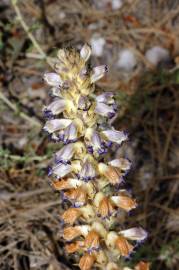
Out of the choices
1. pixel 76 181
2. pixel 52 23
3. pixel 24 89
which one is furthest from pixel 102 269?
pixel 52 23

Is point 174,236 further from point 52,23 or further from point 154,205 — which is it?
point 52,23

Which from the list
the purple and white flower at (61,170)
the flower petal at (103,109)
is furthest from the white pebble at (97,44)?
the flower petal at (103,109)

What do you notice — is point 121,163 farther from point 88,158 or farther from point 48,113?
point 48,113

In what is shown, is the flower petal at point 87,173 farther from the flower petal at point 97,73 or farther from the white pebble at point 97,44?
the white pebble at point 97,44

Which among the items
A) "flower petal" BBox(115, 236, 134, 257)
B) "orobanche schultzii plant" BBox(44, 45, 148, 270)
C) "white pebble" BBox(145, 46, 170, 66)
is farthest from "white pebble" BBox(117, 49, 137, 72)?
"flower petal" BBox(115, 236, 134, 257)

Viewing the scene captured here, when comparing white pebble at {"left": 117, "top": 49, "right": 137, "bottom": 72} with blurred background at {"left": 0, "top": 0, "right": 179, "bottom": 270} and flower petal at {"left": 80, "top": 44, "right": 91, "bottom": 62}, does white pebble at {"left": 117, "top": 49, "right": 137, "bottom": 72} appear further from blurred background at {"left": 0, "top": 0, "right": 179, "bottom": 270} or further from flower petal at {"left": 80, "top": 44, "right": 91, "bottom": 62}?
flower petal at {"left": 80, "top": 44, "right": 91, "bottom": 62}

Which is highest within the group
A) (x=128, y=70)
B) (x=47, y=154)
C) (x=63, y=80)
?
(x=128, y=70)

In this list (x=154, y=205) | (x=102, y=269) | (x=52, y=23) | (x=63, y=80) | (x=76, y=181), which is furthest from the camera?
(x=52, y=23)

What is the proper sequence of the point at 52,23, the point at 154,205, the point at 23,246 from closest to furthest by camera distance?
the point at 23,246 → the point at 154,205 → the point at 52,23
